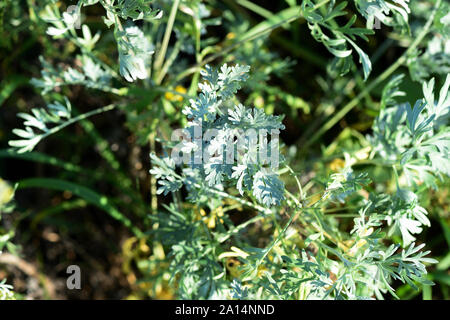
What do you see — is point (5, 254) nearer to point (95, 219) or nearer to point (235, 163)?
point (95, 219)

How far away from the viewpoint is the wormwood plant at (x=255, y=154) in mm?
743

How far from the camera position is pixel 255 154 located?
74 centimetres

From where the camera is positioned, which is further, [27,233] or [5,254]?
[27,233]

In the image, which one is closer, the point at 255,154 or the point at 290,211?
the point at 255,154

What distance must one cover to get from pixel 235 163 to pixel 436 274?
70 centimetres

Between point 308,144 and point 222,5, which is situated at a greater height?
point 222,5

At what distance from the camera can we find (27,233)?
1.36 metres

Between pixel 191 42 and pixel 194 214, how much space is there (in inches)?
18.6

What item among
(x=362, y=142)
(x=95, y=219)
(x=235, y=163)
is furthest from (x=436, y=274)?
(x=95, y=219)

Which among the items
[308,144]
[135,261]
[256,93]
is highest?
[256,93]

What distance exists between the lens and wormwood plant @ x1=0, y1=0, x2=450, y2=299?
743mm
